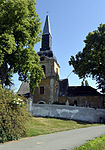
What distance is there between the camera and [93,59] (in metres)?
28.9

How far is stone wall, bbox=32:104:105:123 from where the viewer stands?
24734mm

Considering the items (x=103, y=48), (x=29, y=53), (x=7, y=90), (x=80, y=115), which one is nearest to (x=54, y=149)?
(x=7, y=90)

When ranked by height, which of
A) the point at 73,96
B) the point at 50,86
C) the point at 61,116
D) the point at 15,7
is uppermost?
the point at 15,7

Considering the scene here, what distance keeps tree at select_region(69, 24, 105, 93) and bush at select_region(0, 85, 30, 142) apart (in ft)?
71.7

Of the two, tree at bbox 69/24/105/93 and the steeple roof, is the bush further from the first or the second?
the steeple roof

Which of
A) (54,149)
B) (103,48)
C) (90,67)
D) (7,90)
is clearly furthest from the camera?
(90,67)

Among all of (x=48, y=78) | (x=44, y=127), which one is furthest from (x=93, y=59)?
(x=44, y=127)

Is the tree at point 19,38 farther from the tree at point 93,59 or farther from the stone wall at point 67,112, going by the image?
the tree at point 93,59

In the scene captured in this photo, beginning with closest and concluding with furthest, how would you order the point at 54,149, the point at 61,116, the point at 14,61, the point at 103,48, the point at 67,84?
the point at 54,149, the point at 14,61, the point at 61,116, the point at 103,48, the point at 67,84

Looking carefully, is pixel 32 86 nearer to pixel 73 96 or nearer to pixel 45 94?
pixel 45 94

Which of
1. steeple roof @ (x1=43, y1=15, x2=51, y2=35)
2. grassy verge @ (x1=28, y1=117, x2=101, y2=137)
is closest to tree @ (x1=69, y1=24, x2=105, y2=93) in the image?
steeple roof @ (x1=43, y1=15, x2=51, y2=35)

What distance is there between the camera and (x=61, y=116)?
2470 cm

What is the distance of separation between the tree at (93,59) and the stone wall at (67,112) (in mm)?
7255

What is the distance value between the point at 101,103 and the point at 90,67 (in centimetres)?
788
